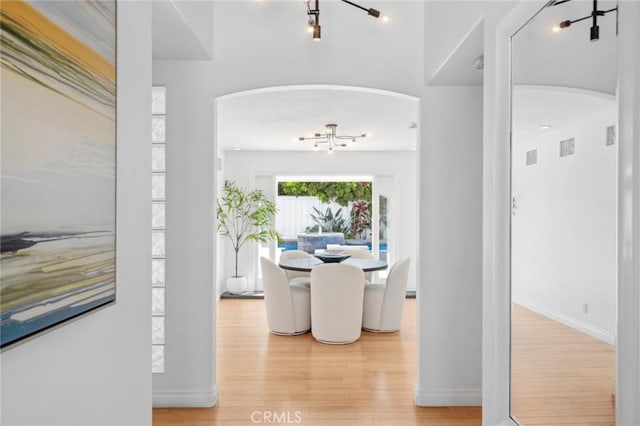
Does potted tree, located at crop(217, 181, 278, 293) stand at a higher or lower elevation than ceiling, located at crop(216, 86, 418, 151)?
lower

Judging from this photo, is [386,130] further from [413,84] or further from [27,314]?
[27,314]

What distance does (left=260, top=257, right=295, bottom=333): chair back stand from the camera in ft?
15.3

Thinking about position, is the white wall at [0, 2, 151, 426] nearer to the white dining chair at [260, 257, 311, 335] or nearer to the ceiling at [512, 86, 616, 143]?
the ceiling at [512, 86, 616, 143]

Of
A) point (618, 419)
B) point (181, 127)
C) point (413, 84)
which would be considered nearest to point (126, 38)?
point (181, 127)

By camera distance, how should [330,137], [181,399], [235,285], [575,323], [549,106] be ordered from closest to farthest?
[575,323] → [549,106] → [181,399] → [330,137] → [235,285]

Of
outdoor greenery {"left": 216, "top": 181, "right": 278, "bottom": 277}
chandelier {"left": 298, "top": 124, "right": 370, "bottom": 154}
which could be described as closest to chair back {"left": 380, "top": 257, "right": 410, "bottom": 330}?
chandelier {"left": 298, "top": 124, "right": 370, "bottom": 154}

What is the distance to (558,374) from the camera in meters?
1.23

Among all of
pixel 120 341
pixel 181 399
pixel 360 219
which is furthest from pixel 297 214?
pixel 120 341

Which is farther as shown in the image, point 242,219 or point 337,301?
point 242,219

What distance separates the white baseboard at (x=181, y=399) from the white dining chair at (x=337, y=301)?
172cm

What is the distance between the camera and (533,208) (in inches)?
54.2

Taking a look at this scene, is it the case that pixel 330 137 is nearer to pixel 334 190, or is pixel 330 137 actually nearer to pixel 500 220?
pixel 500 220

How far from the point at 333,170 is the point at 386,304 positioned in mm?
3061

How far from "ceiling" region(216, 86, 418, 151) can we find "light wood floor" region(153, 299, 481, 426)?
7.37ft
